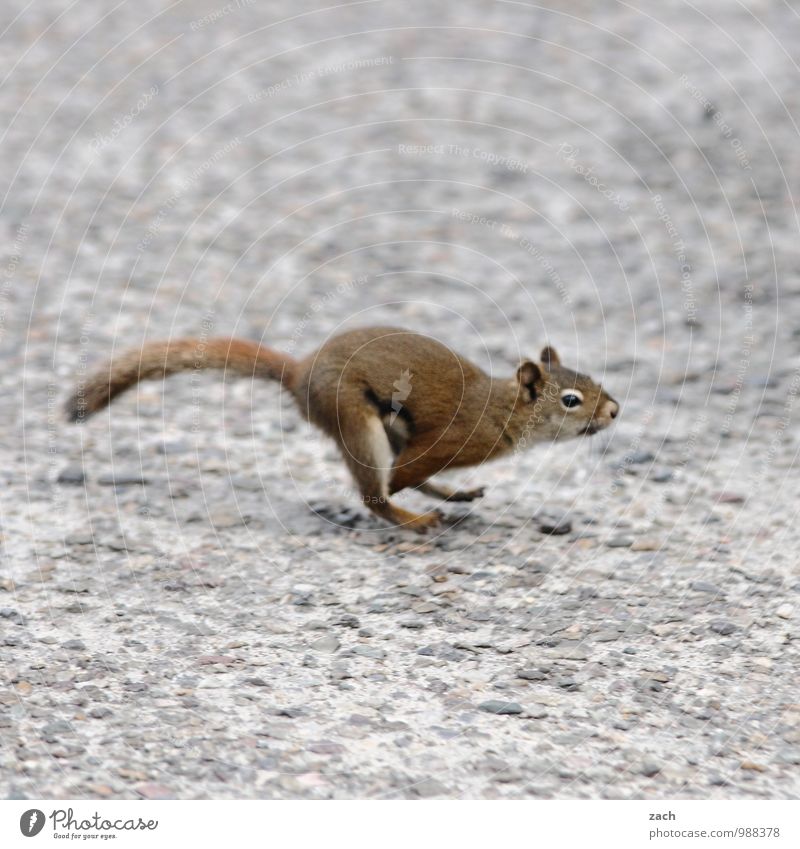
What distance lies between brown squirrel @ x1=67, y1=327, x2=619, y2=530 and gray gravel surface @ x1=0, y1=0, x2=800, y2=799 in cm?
48

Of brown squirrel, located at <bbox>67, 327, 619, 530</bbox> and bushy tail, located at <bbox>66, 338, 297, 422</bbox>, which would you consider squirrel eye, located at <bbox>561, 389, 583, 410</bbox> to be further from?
bushy tail, located at <bbox>66, 338, 297, 422</bbox>

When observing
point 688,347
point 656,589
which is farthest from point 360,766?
point 688,347

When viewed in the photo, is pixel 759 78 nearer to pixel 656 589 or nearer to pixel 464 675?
pixel 656 589

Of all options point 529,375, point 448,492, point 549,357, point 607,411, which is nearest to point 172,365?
point 448,492

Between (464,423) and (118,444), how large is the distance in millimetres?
2357

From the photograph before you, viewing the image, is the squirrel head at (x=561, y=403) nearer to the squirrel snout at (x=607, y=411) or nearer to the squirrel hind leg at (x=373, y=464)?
the squirrel snout at (x=607, y=411)

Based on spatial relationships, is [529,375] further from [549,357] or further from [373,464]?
[373,464]

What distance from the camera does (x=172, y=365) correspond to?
21.5 feet

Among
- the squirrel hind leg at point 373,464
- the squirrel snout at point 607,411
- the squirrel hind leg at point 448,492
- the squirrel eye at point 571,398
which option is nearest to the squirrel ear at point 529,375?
the squirrel eye at point 571,398

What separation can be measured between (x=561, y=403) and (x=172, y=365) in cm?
205

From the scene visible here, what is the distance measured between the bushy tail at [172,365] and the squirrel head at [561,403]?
1.24 metres

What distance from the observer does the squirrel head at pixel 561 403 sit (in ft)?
21.2

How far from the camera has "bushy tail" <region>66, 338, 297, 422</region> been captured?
6.51 m

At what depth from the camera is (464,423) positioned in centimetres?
636
